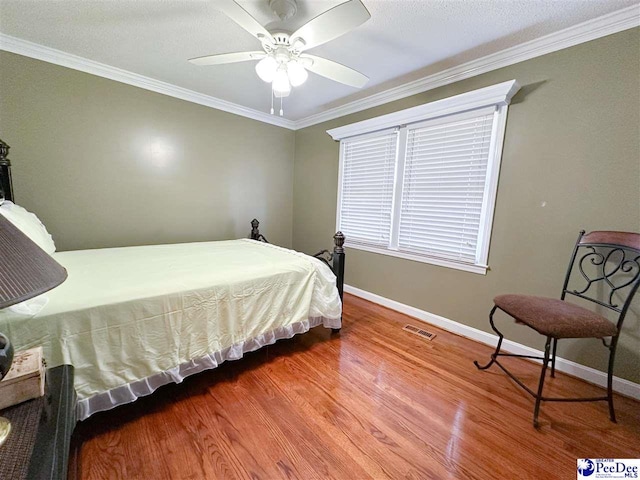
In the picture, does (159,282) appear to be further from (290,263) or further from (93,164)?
(93,164)

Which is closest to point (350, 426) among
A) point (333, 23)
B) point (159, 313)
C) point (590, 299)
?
point (159, 313)

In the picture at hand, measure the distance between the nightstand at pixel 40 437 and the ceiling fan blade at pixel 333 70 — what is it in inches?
76.3

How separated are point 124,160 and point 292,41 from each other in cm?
227

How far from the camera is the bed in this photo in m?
1.15

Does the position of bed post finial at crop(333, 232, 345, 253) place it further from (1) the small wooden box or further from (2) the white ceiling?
(1) the small wooden box

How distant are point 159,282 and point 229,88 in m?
2.34

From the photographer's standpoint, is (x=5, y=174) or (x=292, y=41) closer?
(x=292, y=41)

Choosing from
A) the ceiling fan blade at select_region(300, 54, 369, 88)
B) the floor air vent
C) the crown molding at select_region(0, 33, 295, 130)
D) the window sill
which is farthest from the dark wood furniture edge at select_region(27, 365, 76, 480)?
the crown molding at select_region(0, 33, 295, 130)

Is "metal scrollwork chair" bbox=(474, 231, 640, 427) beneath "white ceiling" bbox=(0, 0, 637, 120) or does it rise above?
beneath

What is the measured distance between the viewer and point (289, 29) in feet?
5.27

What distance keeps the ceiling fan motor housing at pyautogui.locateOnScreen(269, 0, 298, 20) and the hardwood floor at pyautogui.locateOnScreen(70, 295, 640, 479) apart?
2.22 meters

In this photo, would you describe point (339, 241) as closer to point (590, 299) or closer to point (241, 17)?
point (241, 17)

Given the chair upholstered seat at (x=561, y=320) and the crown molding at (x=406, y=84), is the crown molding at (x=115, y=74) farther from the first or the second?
the chair upholstered seat at (x=561, y=320)

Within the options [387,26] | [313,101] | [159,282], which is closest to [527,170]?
[387,26]
